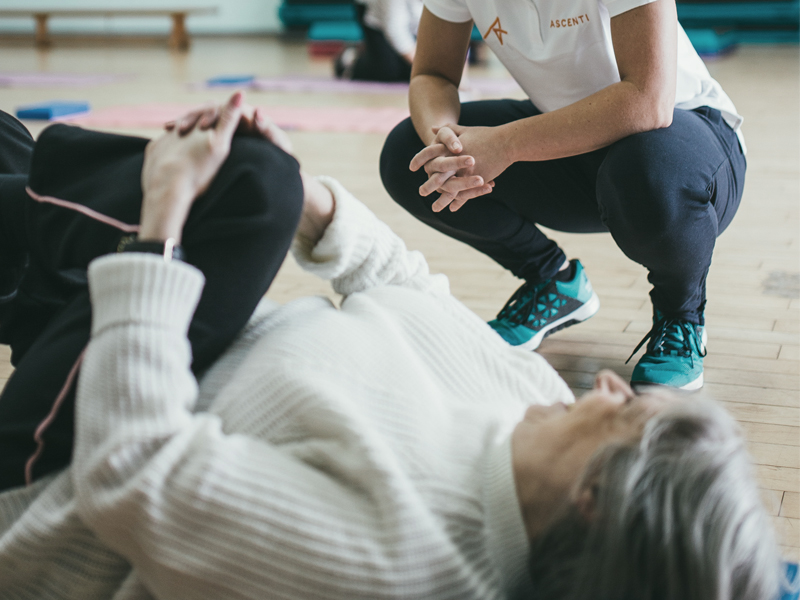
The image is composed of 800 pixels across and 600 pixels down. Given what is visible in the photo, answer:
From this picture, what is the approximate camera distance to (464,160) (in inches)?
51.1

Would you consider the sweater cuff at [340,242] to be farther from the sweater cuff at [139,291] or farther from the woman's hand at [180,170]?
the sweater cuff at [139,291]

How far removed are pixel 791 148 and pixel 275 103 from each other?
2820 mm

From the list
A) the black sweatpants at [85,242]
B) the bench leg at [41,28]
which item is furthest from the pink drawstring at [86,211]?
the bench leg at [41,28]

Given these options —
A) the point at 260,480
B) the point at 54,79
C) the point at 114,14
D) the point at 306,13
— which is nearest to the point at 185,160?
the point at 260,480

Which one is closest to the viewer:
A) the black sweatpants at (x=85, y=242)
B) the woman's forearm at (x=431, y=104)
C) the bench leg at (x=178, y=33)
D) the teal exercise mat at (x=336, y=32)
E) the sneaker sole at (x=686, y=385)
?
the black sweatpants at (x=85, y=242)

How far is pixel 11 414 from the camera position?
0.82 metres

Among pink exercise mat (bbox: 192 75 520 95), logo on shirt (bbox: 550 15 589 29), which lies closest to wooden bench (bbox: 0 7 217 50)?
pink exercise mat (bbox: 192 75 520 95)

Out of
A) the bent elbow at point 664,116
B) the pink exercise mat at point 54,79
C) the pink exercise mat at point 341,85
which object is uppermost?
the bent elbow at point 664,116

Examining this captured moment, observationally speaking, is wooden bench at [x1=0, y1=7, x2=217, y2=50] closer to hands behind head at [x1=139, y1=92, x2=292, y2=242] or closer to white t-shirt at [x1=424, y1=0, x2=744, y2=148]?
white t-shirt at [x1=424, y1=0, x2=744, y2=148]

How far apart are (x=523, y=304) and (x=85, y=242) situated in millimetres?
912

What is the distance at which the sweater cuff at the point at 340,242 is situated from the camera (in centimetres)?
102

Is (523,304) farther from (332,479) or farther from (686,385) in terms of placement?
(332,479)

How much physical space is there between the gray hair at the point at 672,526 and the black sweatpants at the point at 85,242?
422 millimetres

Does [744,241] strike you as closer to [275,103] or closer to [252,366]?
[252,366]
